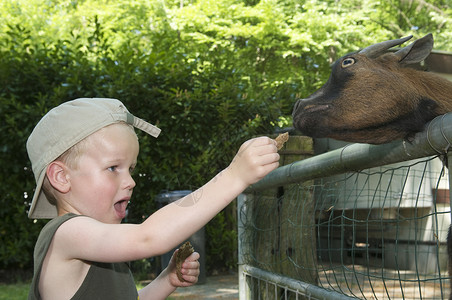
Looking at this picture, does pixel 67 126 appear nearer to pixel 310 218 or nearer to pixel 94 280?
pixel 94 280

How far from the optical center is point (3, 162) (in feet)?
22.1

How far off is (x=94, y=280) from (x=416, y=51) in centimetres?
159

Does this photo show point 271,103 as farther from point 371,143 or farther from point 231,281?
point 371,143

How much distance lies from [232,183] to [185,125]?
210 inches

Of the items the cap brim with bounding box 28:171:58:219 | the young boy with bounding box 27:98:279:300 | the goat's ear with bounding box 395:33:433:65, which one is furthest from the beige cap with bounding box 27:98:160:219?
the goat's ear with bounding box 395:33:433:65

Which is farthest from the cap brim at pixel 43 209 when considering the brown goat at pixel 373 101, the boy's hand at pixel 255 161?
the brown goat at pixel 373 101

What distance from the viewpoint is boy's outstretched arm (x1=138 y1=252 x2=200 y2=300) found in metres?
2.05

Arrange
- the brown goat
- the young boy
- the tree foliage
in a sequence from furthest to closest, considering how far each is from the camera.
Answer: the tree foliage → the brown goat → the young boy

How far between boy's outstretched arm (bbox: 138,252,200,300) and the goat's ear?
121 cm

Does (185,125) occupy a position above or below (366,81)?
above

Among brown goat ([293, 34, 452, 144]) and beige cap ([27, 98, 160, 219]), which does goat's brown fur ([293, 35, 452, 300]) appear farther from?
beige cap ([27, 98, 160, 219])

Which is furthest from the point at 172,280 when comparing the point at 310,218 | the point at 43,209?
the point at 310,218

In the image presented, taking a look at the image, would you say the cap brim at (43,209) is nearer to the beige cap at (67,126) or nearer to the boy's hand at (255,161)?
the beige cap at (67,126)

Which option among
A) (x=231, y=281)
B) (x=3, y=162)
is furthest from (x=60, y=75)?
(x=231, y=281)
